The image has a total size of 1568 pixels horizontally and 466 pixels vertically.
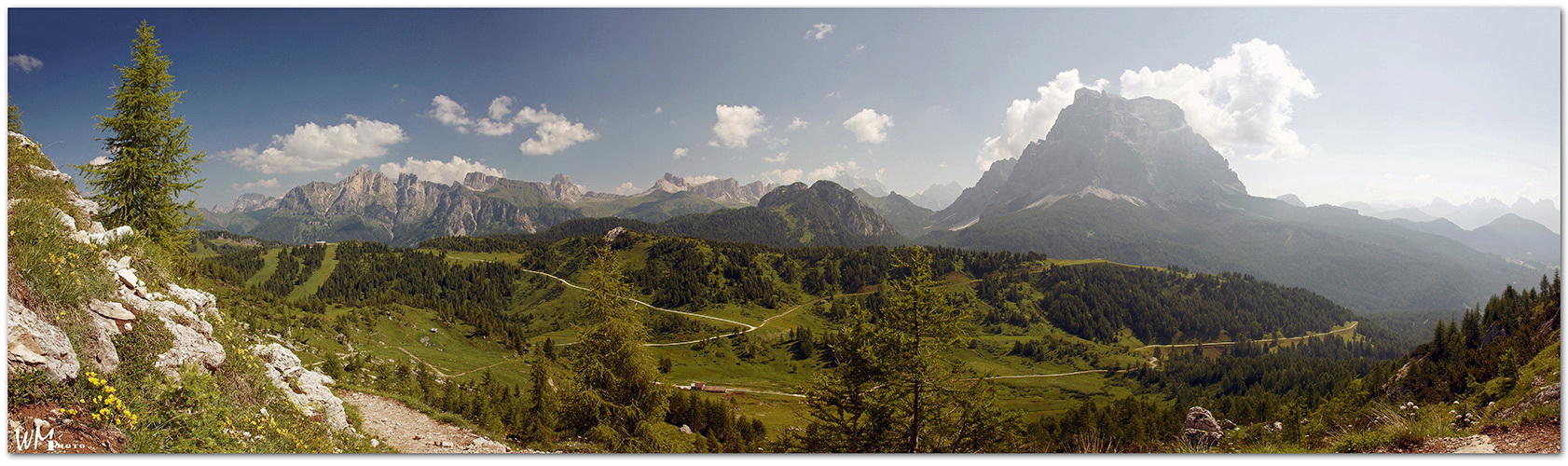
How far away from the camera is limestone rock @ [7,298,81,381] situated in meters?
5.95

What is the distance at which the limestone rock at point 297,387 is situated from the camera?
11.3 meters

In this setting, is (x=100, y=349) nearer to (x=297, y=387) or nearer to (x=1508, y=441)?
(x=297, y=387)

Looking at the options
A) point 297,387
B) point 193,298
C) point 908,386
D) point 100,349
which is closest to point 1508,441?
point 908,386

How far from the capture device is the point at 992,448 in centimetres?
1805

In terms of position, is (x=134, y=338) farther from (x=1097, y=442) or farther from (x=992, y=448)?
(x=992, y=448)

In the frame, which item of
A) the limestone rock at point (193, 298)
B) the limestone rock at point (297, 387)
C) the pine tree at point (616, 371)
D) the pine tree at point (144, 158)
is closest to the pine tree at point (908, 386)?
the pine tree at point (616, 371)

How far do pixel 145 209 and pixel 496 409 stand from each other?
522 inches

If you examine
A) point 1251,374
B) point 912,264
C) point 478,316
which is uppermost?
point 912,264

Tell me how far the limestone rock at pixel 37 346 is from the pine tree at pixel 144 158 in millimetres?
13735

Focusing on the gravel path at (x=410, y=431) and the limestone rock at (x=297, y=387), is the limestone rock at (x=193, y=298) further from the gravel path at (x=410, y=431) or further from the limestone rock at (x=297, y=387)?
the gravel path at (x=410, y=431)

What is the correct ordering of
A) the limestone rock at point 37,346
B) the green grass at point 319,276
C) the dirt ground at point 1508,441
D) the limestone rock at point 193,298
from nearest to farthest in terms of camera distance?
1. the limestone rock at point 37,346
2. the dirt ground at point 1508,441
3. the limestone rock at point 193,298
4. the green grass at point 319,276

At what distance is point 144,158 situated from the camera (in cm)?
1644

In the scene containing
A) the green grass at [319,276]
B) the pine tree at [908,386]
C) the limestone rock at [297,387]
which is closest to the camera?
the limestone rock at [297,387]
